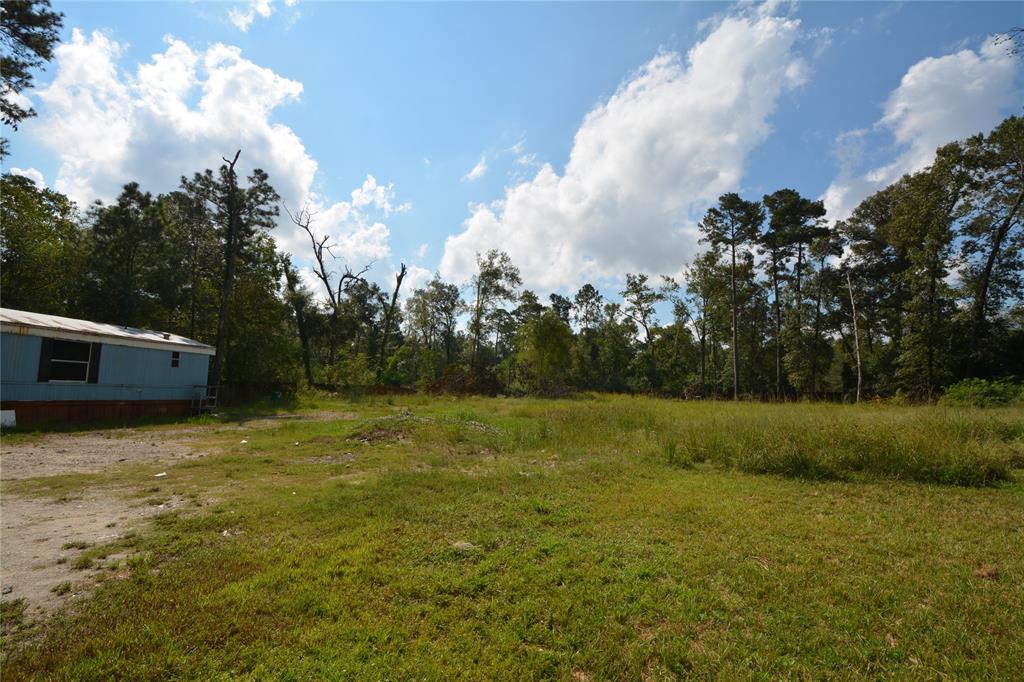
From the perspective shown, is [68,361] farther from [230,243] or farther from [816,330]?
[816,330]

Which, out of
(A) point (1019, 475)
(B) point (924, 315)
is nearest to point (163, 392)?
(A) point (1019, 475)

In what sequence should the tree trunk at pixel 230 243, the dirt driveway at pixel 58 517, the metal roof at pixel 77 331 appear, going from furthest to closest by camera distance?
the tree trunk at pixel 230 243 < the metal roof at pixel 77 331 < the dirt driveway at pixel 58 517

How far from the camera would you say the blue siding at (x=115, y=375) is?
11.4 meters

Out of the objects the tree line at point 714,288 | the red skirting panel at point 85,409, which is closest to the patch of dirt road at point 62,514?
the red skirting panel at point 85,409

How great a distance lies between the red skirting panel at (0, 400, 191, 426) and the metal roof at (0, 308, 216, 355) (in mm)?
1953

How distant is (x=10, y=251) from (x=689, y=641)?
31.9 m

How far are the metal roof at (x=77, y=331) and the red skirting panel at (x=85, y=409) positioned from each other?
1.95 m

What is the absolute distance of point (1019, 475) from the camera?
21.9 ft

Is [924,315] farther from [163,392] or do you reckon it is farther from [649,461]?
[163,392]

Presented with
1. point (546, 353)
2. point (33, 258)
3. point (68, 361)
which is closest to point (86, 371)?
point (68, 361)

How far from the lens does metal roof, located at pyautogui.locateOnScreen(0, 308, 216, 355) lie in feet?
38.0

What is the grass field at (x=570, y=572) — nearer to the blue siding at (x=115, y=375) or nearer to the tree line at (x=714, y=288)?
the blue siding at (x=115, y=375)

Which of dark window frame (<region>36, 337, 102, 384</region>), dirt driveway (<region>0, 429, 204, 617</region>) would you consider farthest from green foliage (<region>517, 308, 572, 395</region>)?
dirt driveway (<region>0, 429, 204, 617</region>)

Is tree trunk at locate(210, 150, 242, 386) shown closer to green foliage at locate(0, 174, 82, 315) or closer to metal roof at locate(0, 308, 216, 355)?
metal roof at locate(0, 308, 216, 355)
